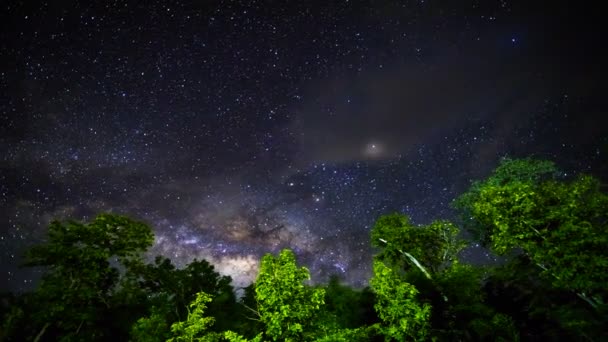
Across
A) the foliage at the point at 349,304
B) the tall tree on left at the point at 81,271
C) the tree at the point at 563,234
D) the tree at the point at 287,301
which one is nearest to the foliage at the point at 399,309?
the tree at the point at 287,301

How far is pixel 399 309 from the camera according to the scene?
16172 millimetres

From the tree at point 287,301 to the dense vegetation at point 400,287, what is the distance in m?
0.04

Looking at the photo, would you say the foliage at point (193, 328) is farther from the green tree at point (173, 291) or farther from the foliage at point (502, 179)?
the foliage at point (502, 179)

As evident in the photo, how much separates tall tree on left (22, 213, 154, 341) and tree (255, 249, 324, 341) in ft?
54.6

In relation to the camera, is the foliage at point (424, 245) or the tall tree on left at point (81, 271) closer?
the tall tree on left at point (81, 271)

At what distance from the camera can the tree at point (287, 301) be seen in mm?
12672

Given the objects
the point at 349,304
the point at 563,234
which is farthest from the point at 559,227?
the point at 349,304

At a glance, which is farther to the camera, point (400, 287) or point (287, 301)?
point (400, 287)

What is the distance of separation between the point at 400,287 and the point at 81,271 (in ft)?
70.1

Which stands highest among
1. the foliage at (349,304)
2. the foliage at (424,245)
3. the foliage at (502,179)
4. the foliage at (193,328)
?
the foliage at (502,179)

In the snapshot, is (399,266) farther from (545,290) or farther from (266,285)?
(266,285)

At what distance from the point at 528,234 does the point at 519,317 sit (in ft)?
49.4

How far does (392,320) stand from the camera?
16.4 metres

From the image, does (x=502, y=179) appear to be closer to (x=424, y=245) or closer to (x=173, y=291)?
(x=424, y=245)
